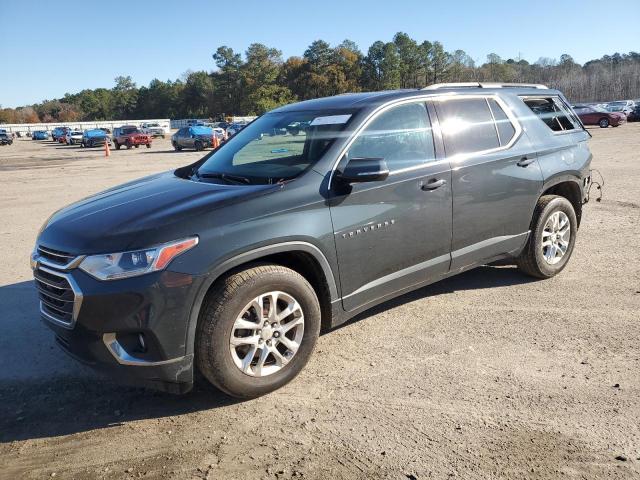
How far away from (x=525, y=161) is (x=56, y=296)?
13.2 ft

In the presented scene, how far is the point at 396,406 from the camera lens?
322 centimetres

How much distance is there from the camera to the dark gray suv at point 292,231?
3.00 meters

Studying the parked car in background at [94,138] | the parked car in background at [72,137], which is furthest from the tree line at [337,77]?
the parked car in background at [94,138]

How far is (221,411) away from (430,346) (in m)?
1.64

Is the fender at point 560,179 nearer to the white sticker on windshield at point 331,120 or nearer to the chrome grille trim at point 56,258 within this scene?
the white sticker on windshield at point 331,120

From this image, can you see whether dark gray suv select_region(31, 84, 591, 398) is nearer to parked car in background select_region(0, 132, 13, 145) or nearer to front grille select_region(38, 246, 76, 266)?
front grille select_region(38, 246, 76, 266)

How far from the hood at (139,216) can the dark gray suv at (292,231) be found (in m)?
0.01

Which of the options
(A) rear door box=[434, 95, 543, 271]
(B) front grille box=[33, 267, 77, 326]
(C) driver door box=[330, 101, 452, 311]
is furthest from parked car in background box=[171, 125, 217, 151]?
(B) front grille box=[33, 267, 77, 326]

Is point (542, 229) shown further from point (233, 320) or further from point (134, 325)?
point (134, 325)

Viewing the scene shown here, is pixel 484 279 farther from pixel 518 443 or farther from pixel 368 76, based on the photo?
pixel 368 76

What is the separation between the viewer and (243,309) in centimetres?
322

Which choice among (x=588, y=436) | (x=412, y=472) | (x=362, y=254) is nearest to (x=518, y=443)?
(x=588, y=436)

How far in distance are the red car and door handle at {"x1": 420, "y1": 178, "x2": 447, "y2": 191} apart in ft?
131

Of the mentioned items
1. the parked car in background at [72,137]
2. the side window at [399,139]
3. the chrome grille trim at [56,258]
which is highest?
the parked car in background at [72,137]
